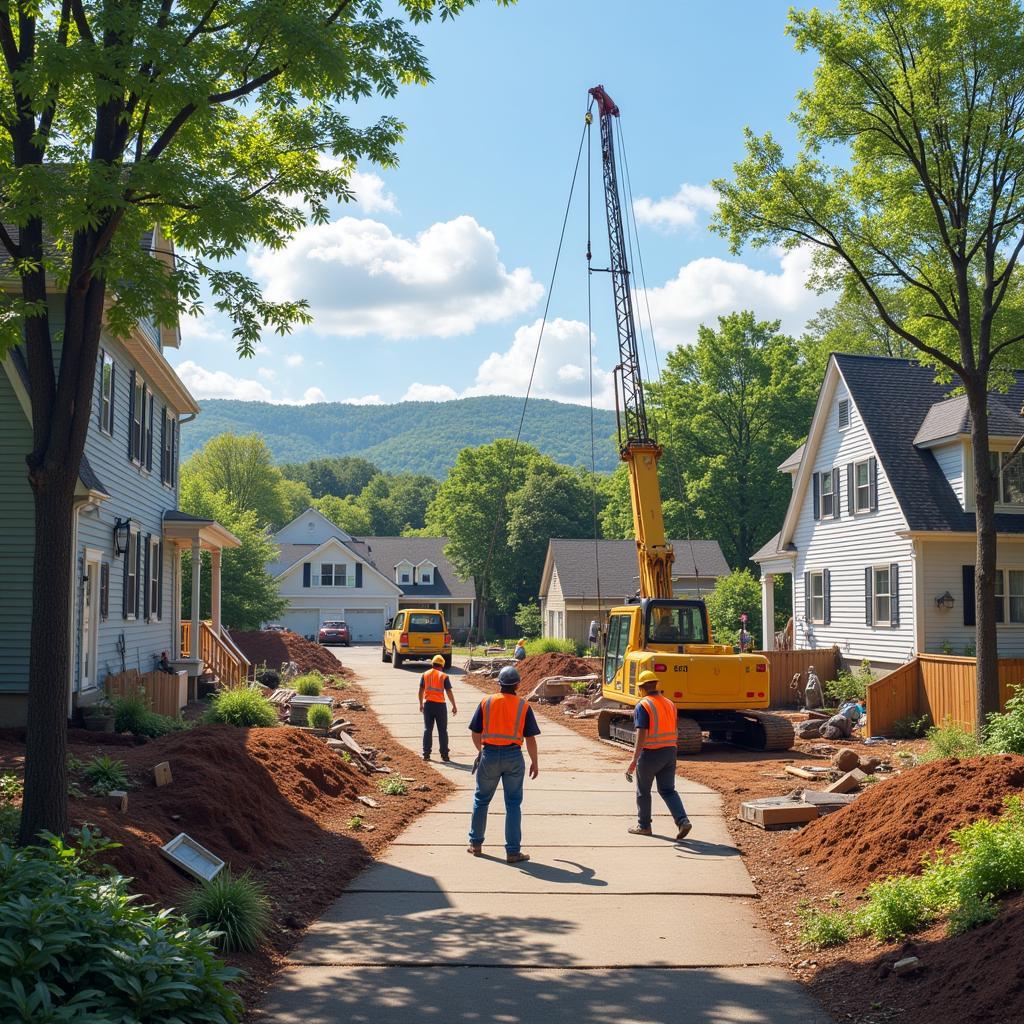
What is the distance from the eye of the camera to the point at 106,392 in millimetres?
18688

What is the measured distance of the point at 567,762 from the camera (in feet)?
60.0

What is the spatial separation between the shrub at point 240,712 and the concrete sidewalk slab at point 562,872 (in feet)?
19.4

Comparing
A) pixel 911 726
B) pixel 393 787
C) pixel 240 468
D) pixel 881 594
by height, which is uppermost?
pixel 240 468

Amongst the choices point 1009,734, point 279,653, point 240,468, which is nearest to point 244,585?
point 279,653

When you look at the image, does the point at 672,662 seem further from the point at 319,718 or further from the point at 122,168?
the point at 122,168

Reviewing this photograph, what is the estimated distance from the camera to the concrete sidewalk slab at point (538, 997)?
20.7ft

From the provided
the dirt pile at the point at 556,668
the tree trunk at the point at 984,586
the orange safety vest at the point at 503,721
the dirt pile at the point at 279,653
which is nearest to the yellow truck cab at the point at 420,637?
the dirt pile at the point at 279,653

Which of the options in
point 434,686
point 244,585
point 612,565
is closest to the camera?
point 434,686

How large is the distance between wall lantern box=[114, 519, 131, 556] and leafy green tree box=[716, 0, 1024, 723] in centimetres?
1204

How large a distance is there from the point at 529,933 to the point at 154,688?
13874 millimetres

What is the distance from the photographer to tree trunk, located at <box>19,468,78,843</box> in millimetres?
7820

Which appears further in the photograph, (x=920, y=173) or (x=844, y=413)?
(x=844, y=413)

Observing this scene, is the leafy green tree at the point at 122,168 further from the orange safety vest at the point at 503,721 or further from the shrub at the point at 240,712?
the shrub at the point at 240,712

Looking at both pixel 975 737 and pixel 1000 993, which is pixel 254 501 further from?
pixel 1000 993
